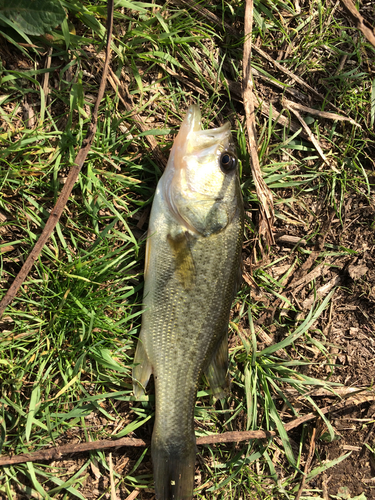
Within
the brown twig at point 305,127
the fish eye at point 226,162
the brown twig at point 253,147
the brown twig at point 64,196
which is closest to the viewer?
the brown twig at point 64,196

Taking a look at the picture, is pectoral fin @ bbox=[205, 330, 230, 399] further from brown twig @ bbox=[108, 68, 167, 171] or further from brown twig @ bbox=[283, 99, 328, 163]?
brown twig @ bbox=[283, 99, 328, 163]

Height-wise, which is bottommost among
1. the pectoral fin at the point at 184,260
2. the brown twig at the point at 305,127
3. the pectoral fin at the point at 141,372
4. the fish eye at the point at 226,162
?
the pectoral fin at the point at 141,372

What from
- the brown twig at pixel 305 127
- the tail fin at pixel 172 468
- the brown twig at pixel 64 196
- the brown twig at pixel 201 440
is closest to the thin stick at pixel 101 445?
the brown twig at pixel 201 440

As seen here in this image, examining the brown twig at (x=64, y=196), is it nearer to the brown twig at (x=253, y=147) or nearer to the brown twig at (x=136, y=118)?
the brown twig at (x=136, y=118)

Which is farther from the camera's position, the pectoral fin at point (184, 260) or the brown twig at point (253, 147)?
the brown twig at point (253, 147)

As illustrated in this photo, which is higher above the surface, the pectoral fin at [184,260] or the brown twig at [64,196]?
the brown twig at [64,196]

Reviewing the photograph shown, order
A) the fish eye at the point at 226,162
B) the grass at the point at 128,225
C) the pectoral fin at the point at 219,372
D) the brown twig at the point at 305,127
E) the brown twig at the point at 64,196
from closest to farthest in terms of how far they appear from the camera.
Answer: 1. the brown twig at the point at 64,196
2. the grass at the point at 128,225
3. the fish eye at the point at 226,162
4. the pectoral fin at the point at 219,372
5. the brown twig at the point at 305,127

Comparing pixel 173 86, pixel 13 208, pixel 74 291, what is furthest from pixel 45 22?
pixel 74 291

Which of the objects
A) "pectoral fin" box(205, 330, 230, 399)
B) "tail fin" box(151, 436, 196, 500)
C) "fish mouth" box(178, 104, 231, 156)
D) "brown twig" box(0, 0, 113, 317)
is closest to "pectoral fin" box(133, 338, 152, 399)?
"tail fin" box(151, 436, 196, 500)
